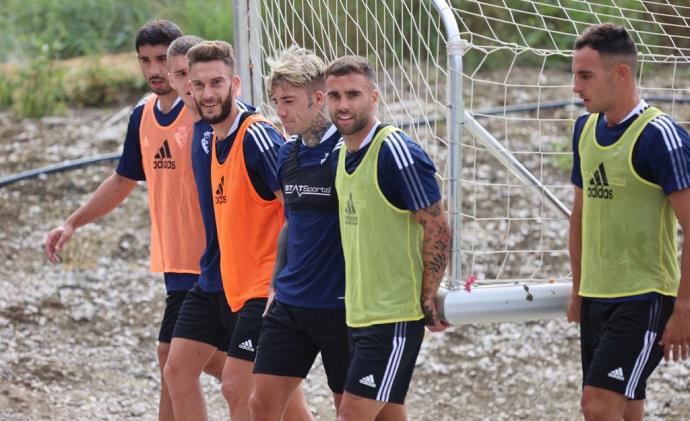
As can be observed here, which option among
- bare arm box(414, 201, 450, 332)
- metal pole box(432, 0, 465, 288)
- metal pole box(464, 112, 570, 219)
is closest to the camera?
bare arm box(414, 201, 450, 332)

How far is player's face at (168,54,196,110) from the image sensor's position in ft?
19.6

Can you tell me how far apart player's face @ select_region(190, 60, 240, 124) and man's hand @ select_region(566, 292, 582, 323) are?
5.91ft

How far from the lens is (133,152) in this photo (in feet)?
21.9

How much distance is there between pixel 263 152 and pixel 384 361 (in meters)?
1.23

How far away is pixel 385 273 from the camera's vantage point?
498 centimetres

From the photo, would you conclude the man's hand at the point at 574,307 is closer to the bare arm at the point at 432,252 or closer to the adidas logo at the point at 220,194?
the bare arm at the point at 432,252

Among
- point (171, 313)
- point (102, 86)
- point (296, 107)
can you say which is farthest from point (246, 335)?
point (102, 86)

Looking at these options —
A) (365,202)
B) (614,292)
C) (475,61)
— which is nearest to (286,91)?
(365,202)

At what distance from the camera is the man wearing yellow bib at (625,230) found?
491cm

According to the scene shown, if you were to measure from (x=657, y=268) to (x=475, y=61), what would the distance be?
7.46 meters

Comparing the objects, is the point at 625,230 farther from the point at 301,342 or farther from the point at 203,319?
the point at 203,319

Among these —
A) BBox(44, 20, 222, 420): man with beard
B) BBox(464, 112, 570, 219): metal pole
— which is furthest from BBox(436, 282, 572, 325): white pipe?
BBox(44, 20, 222, 420): man with beard

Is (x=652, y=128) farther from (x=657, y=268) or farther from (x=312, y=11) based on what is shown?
(x=312, y=11)

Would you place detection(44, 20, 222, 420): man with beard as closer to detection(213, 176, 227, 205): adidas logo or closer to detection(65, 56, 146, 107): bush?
detection(213, 176, 227, 205): adidas logo
